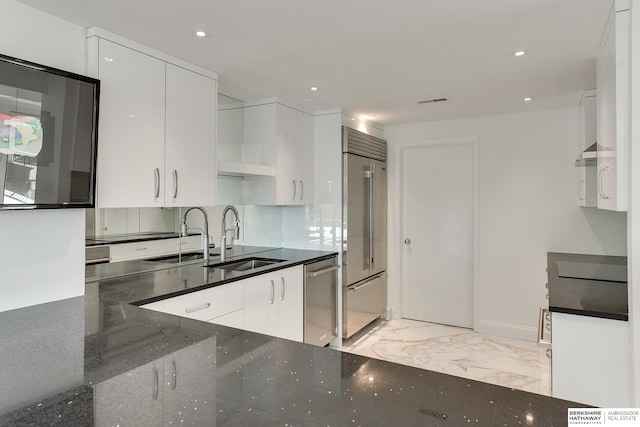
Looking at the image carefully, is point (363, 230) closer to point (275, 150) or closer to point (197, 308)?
point (275, 150)

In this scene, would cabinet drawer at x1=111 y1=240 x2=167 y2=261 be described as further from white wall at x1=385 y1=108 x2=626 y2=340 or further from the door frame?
white wall at x1=385 y1=108 x2=626 y2=340

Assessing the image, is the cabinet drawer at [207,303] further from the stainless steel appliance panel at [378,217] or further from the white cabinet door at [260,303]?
the stainless steel appliance panel at [378,217]

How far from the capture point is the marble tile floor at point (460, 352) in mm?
3125

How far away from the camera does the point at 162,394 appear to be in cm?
89

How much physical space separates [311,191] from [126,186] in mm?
2001

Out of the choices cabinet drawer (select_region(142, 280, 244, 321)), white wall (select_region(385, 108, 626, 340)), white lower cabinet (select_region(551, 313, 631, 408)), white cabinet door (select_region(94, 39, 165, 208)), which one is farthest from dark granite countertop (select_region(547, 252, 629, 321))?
white cabinet door (select_region(94, 39, 165, 208))

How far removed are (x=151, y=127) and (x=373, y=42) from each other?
4.50ft

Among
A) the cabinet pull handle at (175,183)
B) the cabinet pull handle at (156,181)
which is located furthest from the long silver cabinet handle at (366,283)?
the cabinet pull handle at (156,181)

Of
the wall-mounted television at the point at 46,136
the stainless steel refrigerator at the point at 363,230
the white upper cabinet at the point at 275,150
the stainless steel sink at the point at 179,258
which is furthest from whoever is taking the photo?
the stainless steel refrigerator at the point at 363,230

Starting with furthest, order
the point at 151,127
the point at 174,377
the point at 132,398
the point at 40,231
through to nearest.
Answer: the point at 151,127 < the point at 40,231 < the point at 174,377 < the point at 132,398

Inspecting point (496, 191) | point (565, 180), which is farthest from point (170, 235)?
point (565, 180)

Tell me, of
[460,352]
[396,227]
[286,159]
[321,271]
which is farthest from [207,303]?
[396,227]

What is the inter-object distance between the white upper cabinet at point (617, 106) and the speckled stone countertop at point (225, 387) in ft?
4.43

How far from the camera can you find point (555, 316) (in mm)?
1932
